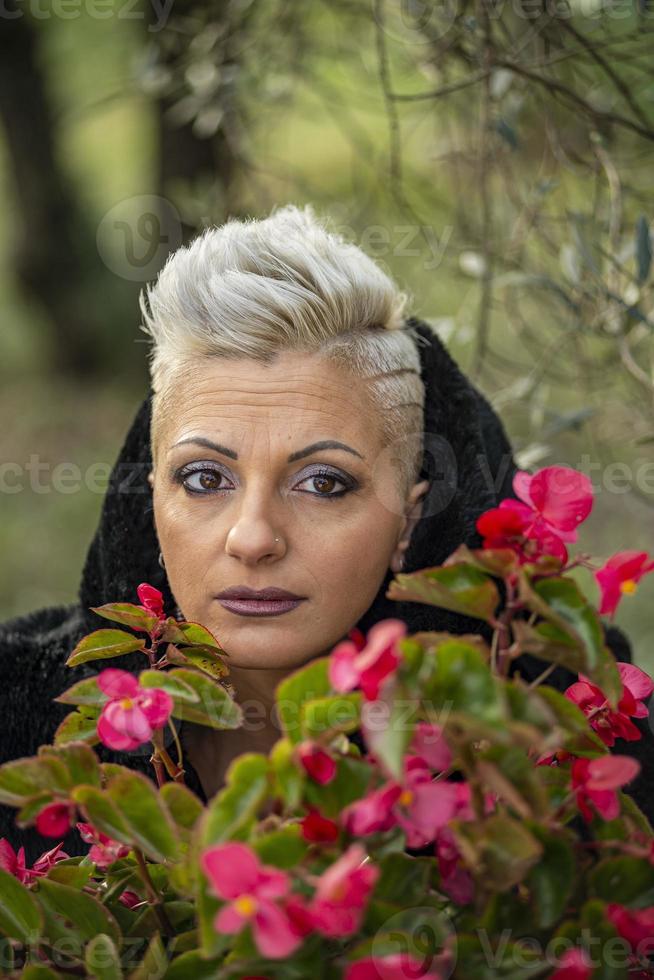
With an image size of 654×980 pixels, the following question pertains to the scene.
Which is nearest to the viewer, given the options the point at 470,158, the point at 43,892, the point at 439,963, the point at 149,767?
the point at 439,963

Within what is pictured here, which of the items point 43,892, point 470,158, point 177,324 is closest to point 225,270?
point 177,324

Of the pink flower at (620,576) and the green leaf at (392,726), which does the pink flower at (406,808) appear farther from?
the pink flower at (620,576)

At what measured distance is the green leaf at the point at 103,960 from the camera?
31.4 inches

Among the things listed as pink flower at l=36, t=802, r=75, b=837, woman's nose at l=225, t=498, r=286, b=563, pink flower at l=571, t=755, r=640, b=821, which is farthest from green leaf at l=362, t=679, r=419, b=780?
woman's nose at l=225, t=498, r=286, b=563

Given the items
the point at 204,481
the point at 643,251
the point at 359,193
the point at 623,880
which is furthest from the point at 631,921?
the point at 359,193

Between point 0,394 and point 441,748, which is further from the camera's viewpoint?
point 0,394

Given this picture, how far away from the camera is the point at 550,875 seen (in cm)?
75

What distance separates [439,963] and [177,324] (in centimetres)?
101

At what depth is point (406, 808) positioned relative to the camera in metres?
0.73

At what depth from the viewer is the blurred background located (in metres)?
2.11

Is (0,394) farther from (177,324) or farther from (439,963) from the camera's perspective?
(439,963)

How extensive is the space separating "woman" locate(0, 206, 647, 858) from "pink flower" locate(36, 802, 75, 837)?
0.49 m

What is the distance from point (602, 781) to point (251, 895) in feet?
0.98

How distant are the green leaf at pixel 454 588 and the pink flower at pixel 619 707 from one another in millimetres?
240
